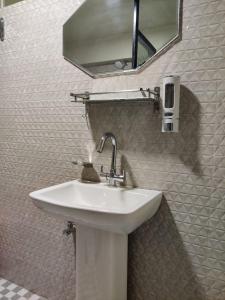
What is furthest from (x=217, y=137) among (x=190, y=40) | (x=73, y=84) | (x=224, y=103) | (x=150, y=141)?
(x=73, y=84)

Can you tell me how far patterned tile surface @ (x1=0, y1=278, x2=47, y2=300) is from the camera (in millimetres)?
1624

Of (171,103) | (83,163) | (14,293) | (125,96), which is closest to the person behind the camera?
(171,103)

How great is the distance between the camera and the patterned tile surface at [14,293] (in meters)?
1.62

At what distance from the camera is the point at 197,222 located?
1094 mm

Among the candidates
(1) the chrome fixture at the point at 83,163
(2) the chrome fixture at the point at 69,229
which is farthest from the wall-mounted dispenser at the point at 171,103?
(2) the chrome fixture at the point at 69,229

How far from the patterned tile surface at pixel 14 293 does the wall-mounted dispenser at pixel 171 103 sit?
56.5 inches

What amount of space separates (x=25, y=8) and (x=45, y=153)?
947mm

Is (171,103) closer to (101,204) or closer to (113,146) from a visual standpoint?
(113,146)

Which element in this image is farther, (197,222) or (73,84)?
(73,84)

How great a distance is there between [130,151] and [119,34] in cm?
61

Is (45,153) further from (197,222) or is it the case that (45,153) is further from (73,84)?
(197,222)

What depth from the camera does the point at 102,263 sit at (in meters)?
1.14

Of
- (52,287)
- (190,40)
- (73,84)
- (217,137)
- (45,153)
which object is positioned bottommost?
(52,287)

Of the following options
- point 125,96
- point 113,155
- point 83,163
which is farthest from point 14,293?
point 125,96
